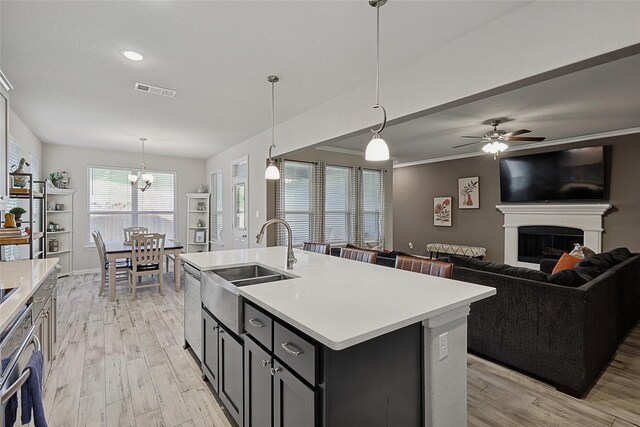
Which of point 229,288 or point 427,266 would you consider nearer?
point 229,288

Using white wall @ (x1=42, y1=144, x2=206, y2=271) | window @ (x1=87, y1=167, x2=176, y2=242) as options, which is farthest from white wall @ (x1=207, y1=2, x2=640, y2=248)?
white wall @ (x1=42, y1=144, x2=206, y2=271)

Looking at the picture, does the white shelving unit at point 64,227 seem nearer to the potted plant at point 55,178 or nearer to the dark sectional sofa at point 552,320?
the potted plant at point 55,178

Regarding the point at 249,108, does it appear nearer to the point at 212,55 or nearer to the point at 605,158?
the point at 212,55

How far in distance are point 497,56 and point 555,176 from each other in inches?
192

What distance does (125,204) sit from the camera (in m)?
6.88

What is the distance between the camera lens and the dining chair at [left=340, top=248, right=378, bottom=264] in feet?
9.71

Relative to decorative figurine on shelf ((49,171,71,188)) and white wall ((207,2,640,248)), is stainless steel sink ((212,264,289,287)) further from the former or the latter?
decorative figurine on shelf ((49,171,71,188))

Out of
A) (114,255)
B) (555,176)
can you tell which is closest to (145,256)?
(114,255)

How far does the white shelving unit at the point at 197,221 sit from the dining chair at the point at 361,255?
5229 mm

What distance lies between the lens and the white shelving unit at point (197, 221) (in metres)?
7.55

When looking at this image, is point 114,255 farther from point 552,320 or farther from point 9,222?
point 552,320

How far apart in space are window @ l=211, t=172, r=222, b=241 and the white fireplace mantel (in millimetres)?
6132

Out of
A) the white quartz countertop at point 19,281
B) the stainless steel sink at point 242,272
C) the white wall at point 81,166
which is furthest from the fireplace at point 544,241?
the white wall at point 81,166

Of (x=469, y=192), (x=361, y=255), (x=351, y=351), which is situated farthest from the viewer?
(x=469, y=192)
